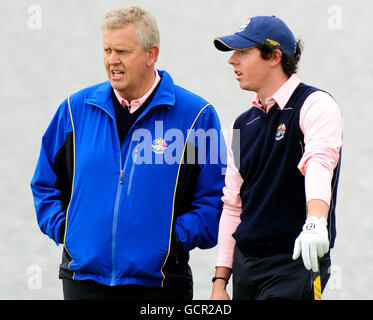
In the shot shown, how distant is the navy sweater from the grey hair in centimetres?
62

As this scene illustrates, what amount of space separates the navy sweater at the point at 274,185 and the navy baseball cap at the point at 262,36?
218 mm

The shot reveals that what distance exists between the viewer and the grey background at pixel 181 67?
8326mm

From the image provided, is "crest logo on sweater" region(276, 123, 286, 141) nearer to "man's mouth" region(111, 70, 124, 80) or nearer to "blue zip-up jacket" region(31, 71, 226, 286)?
"blue zip-up jacket" region(31, 71, 226, 286)

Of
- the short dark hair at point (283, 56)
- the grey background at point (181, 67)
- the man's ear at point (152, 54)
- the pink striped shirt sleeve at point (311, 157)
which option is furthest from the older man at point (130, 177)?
the grey background at point (181, 67)

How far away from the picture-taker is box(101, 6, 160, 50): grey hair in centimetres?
396

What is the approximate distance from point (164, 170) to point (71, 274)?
582 millimetres

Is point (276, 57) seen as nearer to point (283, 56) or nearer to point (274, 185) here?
point (283, 56)

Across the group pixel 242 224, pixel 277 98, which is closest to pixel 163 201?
pixel 242 224

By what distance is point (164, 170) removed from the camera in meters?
3.96

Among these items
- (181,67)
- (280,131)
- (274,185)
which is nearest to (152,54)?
(280,131)

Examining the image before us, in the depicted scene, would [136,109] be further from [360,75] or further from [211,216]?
[360,75]

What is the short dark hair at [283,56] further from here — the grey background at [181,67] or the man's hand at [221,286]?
the grey background at [181,67]

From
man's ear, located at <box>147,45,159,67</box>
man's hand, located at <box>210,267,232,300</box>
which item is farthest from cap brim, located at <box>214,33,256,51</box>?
man's hand, located at <box>210,267,232,300</box>

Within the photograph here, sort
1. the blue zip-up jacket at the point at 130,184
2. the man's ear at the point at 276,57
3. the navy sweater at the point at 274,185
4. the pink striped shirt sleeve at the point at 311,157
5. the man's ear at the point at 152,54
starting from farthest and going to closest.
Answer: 1. the man's ear at the point at 152,54
2. the blue zip-up jacket at the point at 130,184
3. the man's ear at the point at 276,57
4. the navy sweater at the point at 274,185
5. the pink striped shirt sleeve at the point at 311,157
